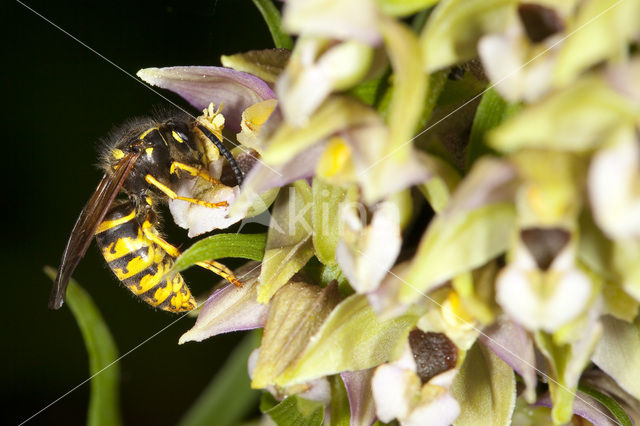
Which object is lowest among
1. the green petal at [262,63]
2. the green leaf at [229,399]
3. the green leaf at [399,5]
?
the green leaf at [229,399]

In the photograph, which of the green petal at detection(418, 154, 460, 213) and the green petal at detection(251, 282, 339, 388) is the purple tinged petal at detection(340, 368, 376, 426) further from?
the green petal at detection(418, 154, 460, 213)

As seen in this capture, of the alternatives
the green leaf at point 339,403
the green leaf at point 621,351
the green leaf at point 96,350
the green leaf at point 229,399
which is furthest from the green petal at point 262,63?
the green leaf at point 229,399

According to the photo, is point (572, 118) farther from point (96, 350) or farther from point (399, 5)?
point (96, 350)

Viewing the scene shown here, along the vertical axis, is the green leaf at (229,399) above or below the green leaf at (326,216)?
below

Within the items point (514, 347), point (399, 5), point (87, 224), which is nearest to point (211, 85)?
point (87, 224)

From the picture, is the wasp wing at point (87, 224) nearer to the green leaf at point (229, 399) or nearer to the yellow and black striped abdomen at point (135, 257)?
the yellow and black striped abdomen at point (135, 257)

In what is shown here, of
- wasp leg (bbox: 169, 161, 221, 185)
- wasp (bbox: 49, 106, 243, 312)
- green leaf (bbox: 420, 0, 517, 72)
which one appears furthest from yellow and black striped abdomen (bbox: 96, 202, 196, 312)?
green leaf (bbox: 420, 0, 517, 72)

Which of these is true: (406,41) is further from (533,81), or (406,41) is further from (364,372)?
(364,372)
